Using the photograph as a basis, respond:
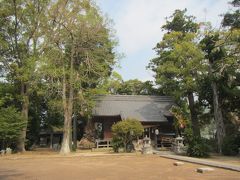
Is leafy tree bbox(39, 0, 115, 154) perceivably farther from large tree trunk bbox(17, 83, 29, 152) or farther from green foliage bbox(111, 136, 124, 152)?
green foliage bbox(111, 136, 124, 152)

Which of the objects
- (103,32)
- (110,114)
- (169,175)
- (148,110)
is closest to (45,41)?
(103,32)

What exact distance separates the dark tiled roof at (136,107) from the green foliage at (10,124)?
7.76 metres

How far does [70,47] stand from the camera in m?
27.2

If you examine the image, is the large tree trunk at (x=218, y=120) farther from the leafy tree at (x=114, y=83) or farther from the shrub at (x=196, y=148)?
the leafy tree at (x=114, y=83)

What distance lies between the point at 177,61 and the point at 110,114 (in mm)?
8720

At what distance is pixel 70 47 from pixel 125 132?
9564 mm

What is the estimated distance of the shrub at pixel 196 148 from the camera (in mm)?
19438

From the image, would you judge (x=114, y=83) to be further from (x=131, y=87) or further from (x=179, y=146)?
(x=179, y=146)

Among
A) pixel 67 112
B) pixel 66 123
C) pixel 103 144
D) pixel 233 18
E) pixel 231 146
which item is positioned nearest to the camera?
pixel 233 18

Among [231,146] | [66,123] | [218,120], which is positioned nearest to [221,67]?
[218,120]

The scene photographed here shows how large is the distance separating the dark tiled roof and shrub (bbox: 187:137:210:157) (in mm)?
10210

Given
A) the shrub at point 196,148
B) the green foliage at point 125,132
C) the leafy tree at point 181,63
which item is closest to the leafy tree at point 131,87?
the leafy tree at point 181,63

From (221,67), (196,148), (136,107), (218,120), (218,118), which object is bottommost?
(196,148)

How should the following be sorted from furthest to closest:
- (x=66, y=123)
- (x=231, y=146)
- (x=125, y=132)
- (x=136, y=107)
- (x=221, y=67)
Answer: (x=136, y=107) → (x=66, y=123) → (x=125, y=132) → (x=221, y=67) → (x=231, y=146)
